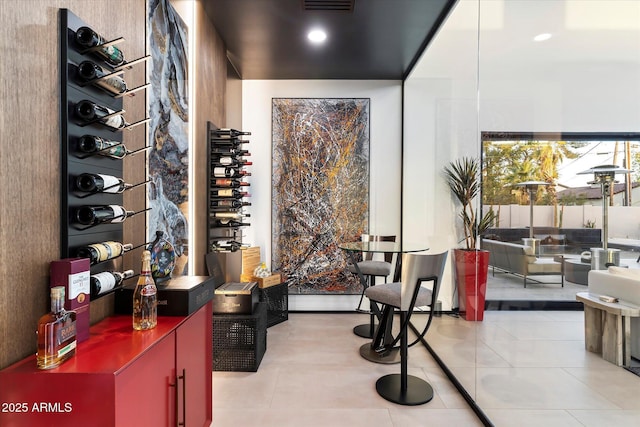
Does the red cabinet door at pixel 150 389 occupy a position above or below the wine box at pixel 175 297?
below

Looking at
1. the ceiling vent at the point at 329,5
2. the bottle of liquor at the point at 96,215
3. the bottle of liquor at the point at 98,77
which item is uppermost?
the ceiling vent at the point at 329,5

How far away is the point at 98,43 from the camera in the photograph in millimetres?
1387

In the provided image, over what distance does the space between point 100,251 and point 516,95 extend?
6.81ft

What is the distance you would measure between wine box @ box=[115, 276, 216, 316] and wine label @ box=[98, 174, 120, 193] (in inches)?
18.7

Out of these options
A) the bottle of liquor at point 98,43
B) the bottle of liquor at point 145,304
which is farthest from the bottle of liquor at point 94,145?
the bottle of liquor at point 145,304

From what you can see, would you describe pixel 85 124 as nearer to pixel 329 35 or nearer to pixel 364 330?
pixel 329 35

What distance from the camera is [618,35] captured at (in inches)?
44.5

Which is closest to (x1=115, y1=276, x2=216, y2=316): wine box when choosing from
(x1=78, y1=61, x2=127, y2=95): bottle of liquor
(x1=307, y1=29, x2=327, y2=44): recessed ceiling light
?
(x1=78, y1=61, x2=127, y2=95): bottle of liquor

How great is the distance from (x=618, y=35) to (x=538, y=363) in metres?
1.38

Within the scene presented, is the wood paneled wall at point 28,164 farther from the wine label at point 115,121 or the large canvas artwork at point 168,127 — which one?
the large canvas artwork at point 168,127

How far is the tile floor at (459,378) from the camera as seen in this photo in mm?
1344

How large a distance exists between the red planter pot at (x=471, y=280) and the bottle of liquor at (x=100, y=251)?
202 centimetres

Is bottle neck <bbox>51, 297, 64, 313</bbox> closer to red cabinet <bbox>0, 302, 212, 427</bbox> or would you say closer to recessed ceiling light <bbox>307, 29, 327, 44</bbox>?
red cabinet <bbox>0, 302, 212, 427</bbox>

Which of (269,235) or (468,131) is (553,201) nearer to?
(468,131)
